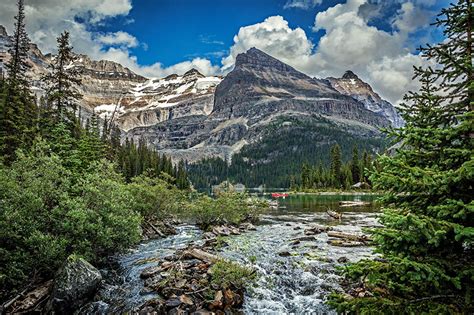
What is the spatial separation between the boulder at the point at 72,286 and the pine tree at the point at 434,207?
12.5 m

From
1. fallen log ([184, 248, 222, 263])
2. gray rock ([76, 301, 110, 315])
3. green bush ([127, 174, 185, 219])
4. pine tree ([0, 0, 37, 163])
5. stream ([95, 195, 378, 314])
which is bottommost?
gray rock ([76, 301, 110, 315])

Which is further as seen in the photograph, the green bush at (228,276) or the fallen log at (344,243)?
the fallen log at (344,243)

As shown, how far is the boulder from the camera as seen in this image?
14320 millimetres

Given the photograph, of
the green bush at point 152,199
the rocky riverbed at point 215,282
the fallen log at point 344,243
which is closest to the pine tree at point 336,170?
the green bush at point 152,199

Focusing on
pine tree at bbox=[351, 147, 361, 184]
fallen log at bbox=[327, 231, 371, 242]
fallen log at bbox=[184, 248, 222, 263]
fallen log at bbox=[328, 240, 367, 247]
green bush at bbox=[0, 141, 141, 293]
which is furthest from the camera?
pine tree at bbox=[351, 147, 361, 184]

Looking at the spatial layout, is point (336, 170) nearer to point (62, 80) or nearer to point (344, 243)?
point (344, 243)

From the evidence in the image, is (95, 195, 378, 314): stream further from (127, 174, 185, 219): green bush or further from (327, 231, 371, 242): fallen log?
(127, 174, 185, 219): green bush

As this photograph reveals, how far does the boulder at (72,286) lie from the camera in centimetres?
1432

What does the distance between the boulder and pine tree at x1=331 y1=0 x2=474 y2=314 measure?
1251cm

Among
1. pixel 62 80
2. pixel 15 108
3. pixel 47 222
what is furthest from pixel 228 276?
pixel 15 108

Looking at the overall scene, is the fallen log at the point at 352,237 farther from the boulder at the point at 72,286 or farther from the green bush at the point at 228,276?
the boulder at the point at 72,286

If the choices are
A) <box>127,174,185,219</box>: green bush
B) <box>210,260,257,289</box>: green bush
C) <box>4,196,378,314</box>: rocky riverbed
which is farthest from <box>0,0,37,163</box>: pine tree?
<box>210,260,257,289</box>: green bush

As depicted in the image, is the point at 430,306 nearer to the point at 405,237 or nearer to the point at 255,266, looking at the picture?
the point at 405,237

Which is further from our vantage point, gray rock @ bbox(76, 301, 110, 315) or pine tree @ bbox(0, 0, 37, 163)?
pine tree @ bbox(0, 0, 37, 163)
